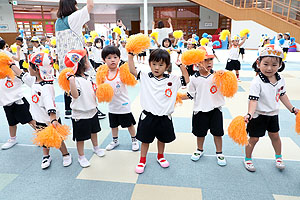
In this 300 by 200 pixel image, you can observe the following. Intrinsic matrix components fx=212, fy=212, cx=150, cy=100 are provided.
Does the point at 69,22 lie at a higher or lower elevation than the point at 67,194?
higher

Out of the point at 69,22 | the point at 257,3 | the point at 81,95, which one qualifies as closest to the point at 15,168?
the point at 81,95

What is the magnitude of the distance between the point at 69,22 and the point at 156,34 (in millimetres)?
4971

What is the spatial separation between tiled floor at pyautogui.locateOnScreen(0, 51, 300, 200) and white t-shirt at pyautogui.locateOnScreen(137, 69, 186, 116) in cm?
69

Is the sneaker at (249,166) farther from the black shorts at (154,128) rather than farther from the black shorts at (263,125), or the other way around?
the black shorts at (154,128)

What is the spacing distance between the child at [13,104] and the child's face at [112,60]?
1237 millimetres

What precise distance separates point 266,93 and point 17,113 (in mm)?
2921

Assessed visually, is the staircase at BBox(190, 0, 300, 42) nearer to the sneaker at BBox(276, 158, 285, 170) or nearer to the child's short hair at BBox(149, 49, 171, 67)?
the sneaker at BBox(276, 158, 285, 170)

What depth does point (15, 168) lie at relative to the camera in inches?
93.6

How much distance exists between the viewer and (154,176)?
219 centimetres

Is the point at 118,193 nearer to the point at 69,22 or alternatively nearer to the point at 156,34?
the point at 69,22

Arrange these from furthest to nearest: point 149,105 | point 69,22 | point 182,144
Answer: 1. point 182,144
2. point 69,22
3. point 149,105

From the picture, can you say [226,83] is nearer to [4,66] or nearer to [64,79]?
[64,79]

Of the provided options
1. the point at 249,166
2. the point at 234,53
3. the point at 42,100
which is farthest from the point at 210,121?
the point at 234,53

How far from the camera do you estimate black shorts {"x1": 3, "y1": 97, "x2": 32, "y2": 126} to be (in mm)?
2726
